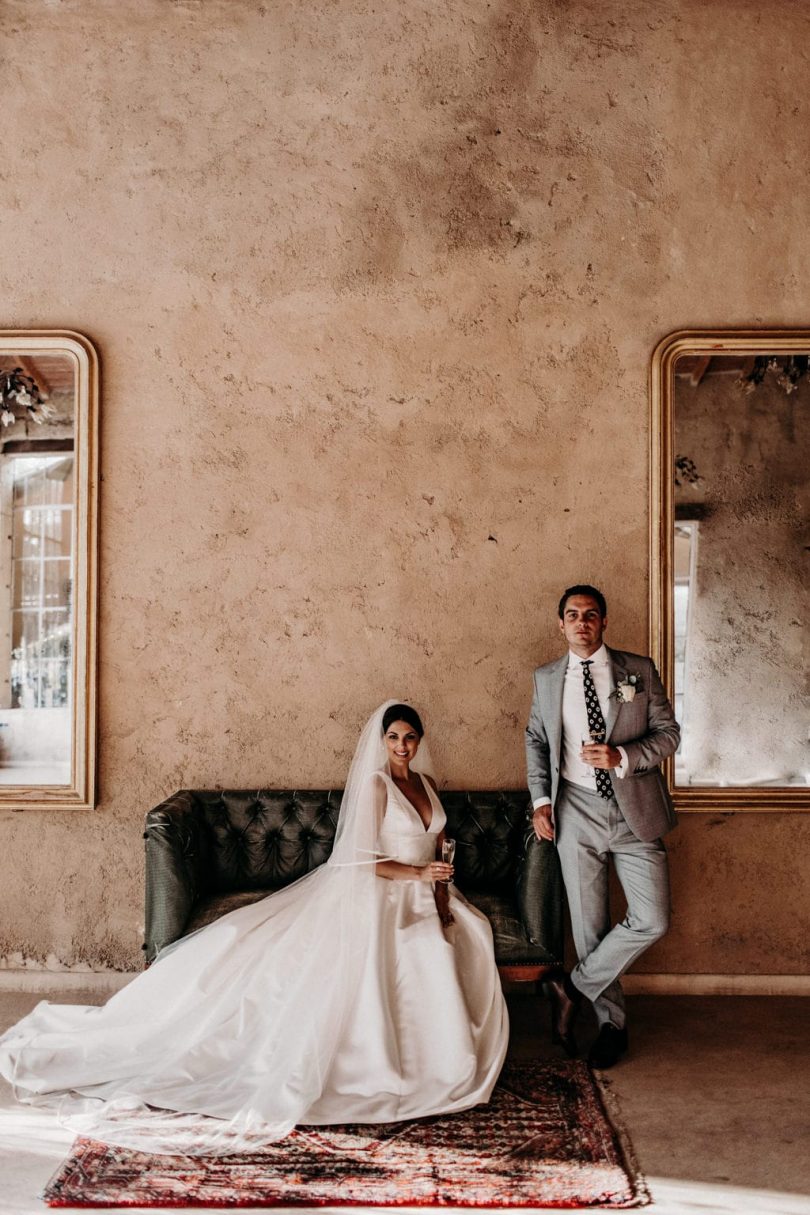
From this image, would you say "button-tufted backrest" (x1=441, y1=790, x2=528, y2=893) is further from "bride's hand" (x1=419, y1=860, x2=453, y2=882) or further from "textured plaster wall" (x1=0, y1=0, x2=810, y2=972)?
"bride's hand" (x1=419, y1=860, x2=453, y2=882)

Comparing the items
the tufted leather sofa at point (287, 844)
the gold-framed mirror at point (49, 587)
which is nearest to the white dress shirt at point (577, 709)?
the tufted leather sofa at point (287, 844)

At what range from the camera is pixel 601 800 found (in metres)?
3.81

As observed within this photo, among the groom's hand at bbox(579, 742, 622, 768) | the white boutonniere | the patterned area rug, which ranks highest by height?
the white boutonniere

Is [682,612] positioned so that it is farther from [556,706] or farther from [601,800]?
[601,800]

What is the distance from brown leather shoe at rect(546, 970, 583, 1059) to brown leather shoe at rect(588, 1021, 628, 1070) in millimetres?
88

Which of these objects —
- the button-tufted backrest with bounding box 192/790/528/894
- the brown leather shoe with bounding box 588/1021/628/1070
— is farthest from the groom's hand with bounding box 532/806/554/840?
the brown leather shoe with bounding box 588/1021/628/1070

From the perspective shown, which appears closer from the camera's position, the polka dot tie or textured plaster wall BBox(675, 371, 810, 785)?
the polka dot tie

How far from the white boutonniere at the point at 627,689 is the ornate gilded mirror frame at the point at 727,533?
2.17ft

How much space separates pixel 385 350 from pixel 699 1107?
11.1ft

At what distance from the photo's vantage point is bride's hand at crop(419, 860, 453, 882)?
3.63 meters

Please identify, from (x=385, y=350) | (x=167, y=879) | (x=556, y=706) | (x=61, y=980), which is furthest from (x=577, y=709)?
(x=61, y=980)

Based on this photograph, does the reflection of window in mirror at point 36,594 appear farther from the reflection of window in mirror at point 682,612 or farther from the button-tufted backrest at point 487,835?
the reflection of window in mirror at point 682,612

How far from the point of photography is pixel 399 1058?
325 cm

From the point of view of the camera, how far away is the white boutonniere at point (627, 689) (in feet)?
12.4
